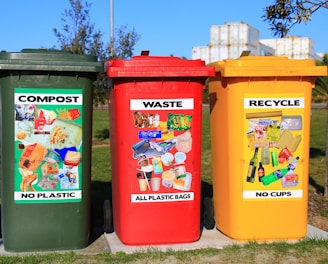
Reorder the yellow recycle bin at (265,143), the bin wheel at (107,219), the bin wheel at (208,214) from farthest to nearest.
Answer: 1. the bin wheel at (208,214)
2. the bin wheel at (107,219)
3. the yellow recycle bin at (265,143)

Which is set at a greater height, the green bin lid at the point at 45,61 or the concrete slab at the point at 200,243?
the green bin lid at the point at 45,61

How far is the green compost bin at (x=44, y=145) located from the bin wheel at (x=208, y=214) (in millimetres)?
1454

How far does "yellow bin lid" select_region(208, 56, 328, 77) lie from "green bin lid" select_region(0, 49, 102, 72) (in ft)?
4.34

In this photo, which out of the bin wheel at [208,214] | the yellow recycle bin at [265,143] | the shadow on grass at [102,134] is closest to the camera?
the yellow recycle bin at [265,143]

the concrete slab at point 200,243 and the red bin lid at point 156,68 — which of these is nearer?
the red bin lid at point 156,68

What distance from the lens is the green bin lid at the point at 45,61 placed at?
14.8 ft

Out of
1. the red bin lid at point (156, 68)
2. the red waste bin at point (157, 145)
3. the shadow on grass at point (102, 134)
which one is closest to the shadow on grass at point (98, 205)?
the red waste bin at point (157, 145)

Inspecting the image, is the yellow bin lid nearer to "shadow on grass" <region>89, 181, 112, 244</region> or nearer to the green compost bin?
the green compost bin

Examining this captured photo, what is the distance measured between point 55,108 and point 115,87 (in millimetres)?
635

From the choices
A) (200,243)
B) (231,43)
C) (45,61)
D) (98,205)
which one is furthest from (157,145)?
(231,43)

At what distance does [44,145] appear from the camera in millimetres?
4656

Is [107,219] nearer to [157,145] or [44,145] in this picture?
[157,145]

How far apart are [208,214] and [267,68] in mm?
1771

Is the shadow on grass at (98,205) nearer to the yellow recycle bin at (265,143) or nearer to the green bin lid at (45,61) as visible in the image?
the yellow recycle bin at (265,143)
